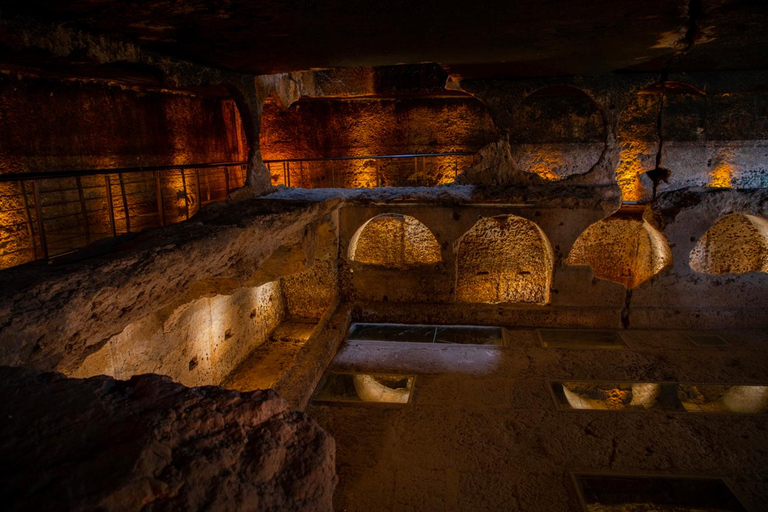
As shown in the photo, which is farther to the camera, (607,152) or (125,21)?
(607,152)

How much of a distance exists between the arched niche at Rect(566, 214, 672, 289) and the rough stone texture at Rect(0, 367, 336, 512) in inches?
437

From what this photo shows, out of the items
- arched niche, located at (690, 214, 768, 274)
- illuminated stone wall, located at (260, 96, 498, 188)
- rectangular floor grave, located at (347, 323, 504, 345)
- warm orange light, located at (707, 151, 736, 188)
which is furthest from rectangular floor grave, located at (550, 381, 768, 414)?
warm orange light, located at (707, 151, 736, 188)

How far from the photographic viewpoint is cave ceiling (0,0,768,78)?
3592 mm

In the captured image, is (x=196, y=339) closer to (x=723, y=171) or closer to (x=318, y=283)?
(x=318, y=283)

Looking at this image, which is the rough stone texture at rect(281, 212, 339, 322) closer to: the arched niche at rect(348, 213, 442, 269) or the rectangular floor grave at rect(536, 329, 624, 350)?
the arched niche at rect(348, 213, 442, 269)

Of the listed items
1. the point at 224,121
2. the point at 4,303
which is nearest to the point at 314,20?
the point at 4,303

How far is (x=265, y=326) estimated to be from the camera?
920 centimetres

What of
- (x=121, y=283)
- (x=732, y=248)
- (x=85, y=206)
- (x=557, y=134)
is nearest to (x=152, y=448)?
(x=121, y=283)

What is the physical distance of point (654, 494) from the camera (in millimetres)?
4191

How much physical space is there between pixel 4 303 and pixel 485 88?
692 cm

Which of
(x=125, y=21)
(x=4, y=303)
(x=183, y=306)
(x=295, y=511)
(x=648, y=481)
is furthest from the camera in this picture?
(x=183, y=306)

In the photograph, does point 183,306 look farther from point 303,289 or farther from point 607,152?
point 607,152

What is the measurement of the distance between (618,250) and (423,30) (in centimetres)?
984

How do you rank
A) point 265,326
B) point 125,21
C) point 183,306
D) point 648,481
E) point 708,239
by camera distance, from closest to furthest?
1. point 125,21
2. point 648,481
3. point 183,306
4. point 265,326
5. point 708,239
